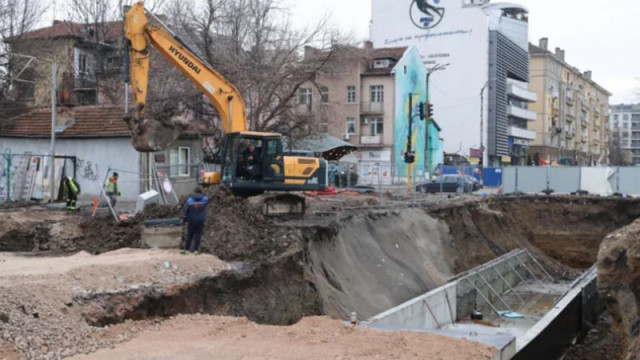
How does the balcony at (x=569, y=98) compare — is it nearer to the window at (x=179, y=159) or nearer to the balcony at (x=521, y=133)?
the balcony at (x=521, y=133)

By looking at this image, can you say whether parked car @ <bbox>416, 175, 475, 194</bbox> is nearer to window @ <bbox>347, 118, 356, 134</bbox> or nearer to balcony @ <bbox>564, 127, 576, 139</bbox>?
window @ <bbox>347, 118, 356, 134</bbox>

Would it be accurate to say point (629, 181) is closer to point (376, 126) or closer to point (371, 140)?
point (371, 140)

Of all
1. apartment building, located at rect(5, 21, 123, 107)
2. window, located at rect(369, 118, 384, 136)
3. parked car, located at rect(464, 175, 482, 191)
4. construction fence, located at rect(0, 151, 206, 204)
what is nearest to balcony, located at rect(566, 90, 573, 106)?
window, located at rect(369, 118, 384, 136)

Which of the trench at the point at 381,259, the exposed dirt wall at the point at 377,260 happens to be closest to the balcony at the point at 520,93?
the trench at the point at 381,259

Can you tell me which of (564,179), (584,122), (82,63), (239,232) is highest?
(584,122)

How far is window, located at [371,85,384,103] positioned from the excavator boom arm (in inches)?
1382

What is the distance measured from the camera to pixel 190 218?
1406 cm

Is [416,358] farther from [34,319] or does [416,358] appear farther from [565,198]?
[565,198]

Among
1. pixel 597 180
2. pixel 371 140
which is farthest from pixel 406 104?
pixel 597 180

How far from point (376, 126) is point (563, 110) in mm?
49233

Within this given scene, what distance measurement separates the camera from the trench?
40.5 ft

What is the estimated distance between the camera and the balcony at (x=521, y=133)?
73.3m

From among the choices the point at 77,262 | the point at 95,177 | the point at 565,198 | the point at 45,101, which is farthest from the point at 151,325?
the point at 45,101

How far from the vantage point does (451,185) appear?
36.9m
